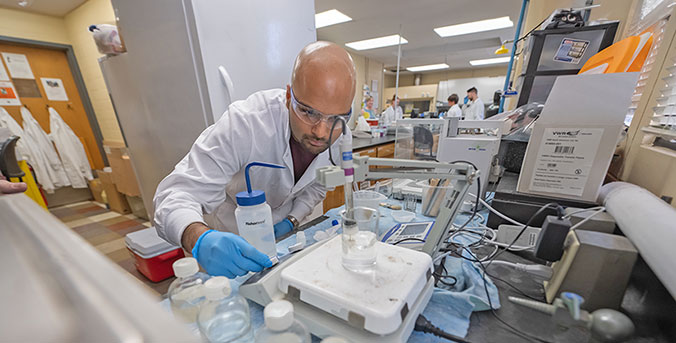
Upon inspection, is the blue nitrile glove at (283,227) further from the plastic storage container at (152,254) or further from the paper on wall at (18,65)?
the paper on wall at (18,65)

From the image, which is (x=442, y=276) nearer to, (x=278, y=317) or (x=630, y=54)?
(x=278, y=317)

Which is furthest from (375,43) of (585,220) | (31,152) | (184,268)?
(31,152)

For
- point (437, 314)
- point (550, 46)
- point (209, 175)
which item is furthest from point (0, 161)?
point (550, 46)

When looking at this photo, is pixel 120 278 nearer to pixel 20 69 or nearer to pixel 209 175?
pixel 209 175

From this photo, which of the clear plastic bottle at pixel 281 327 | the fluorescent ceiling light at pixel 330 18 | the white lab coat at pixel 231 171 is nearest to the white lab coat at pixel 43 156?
the white lab coat at pixel 231 171

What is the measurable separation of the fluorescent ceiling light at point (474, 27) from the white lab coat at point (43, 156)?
5.92m

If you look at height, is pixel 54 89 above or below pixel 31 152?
above

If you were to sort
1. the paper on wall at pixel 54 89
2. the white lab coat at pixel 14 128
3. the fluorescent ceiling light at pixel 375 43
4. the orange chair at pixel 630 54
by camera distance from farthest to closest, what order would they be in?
the fluorescent ceiling light at pixel 375 43
the paper on wall at pixel 54 89
the white lab coat at pixel 14 128
the orange chair at pixel 630 54

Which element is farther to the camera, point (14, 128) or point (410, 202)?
point (14, 128)

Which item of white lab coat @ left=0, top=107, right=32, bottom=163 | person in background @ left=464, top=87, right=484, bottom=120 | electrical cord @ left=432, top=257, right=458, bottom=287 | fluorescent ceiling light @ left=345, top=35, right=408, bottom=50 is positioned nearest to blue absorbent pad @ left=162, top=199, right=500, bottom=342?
electrical cord @ left=432, top=257, right=458, bottom=287

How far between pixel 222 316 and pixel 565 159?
1.06 metres

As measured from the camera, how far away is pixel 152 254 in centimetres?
154

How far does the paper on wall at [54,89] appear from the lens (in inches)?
122

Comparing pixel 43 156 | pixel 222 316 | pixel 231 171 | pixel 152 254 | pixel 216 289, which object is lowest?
pixel 152 254
